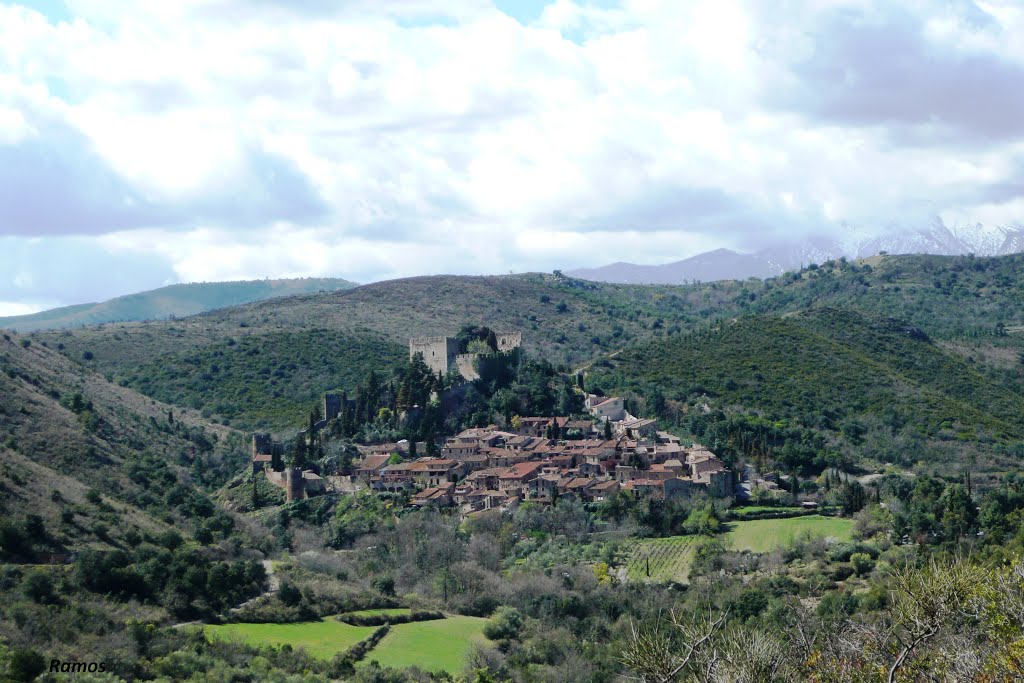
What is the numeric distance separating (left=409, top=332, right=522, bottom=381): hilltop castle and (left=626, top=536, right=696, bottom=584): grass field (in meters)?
18.3

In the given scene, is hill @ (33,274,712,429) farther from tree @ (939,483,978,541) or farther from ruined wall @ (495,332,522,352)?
tree @ (939,483,978,541)

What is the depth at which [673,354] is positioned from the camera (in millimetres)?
80000

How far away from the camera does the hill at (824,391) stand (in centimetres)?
6341

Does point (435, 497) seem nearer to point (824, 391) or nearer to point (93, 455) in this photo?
point (93, 455)

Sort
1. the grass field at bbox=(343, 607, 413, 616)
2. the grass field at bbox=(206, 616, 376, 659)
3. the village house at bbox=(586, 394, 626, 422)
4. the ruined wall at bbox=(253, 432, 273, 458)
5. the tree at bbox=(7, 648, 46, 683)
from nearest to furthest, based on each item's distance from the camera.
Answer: the tree at bbox=(7, 648, 46, 683), the grass field at bbox=(206, 616, 376, 659), the grass field at bbox=(343, 607, 413, 616), the ruined wall at bbox=(253, 432, 273, 458), the village house at bbox=(586, 394, 626, 422)

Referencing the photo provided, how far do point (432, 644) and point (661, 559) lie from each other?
11.2 m

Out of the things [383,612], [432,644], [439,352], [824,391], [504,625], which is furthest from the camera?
[824,391]

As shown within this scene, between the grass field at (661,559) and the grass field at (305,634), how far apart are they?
1013cm

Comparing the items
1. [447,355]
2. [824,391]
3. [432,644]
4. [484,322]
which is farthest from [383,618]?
[484,322]

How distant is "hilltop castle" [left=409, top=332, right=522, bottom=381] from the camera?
6419 cm

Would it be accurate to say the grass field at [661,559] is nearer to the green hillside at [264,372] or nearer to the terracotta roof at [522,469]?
the terracotta roof at [522,469]

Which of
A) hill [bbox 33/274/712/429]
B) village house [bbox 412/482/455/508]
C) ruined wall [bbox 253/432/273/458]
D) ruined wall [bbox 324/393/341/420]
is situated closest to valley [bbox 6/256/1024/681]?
village house [bbox 412/482/455/508]

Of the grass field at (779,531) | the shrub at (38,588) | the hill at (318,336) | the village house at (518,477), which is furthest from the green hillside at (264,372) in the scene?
the shrub at (38,588)

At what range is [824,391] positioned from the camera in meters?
73.1
